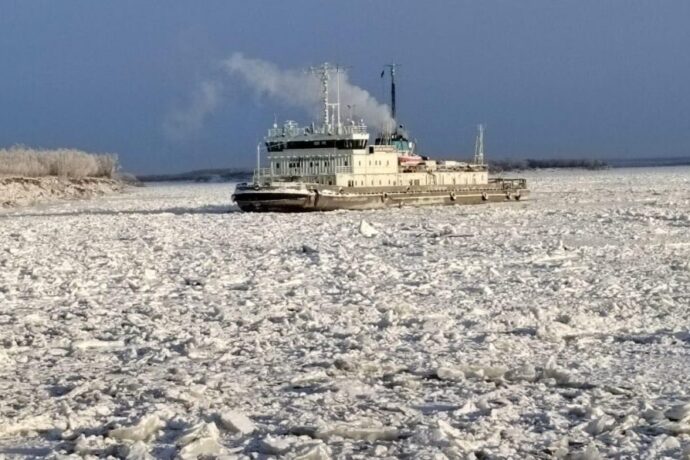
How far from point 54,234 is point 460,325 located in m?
15.0

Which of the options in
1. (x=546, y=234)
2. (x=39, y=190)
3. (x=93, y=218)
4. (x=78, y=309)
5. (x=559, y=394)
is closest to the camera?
(x=559, y=394)

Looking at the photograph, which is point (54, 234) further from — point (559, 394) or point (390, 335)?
point (559, 394)

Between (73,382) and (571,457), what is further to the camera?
(73,382)

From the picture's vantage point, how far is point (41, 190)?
58.2 m

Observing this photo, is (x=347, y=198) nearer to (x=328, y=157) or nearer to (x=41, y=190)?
(x=328, y=157)

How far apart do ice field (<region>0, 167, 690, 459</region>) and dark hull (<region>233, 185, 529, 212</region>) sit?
14.8 meters

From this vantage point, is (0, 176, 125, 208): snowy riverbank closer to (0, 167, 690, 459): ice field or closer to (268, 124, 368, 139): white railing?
(268, 124, 368, 139): white railing

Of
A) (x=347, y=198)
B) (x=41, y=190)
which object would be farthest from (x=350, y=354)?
(x=41, y=190)

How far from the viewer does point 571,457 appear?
5.03 metres

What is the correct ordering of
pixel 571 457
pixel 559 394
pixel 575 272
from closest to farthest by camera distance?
pixel 571 457 < pixel 559 394 < pixel 575 272

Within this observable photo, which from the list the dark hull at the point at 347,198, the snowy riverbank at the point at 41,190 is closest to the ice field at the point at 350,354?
the dark hull at the point at 347,198

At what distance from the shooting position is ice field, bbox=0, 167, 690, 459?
543cm

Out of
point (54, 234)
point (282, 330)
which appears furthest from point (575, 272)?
point (54, 234)

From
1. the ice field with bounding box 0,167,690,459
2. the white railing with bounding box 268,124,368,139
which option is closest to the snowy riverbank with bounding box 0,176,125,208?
the white railing with bounding box 268,124,368,139
